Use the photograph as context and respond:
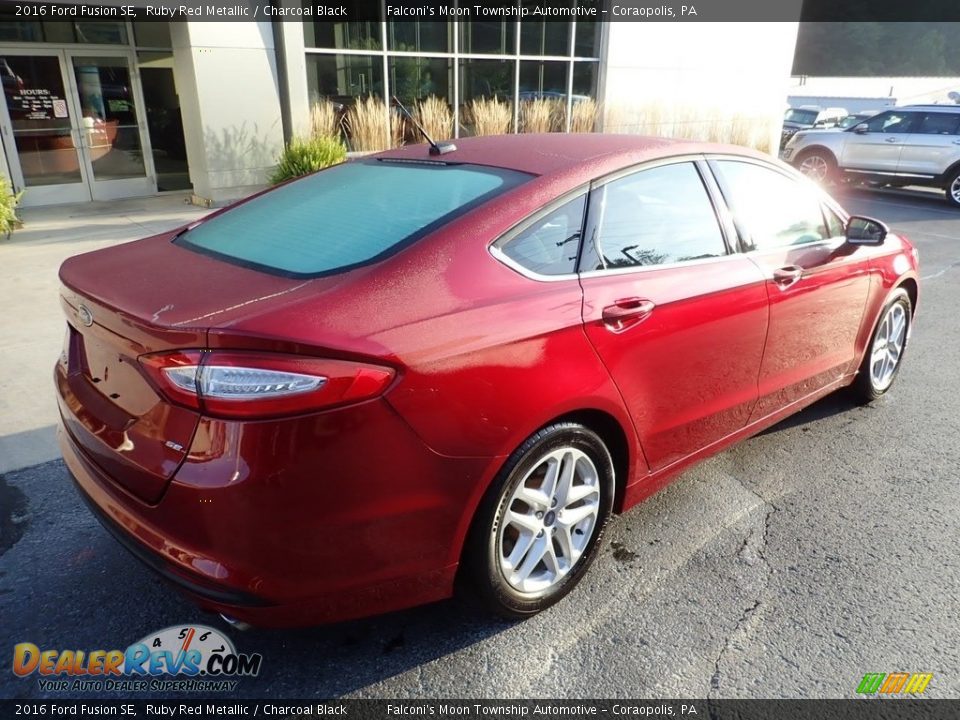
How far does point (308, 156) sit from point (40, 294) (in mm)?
4199

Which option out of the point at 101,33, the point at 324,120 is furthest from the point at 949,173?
the point at 101,33

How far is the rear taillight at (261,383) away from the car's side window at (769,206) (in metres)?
2.11

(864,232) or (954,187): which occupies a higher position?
(864,232)

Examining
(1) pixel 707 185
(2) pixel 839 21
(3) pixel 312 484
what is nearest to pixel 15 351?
(3) pixel 312 484

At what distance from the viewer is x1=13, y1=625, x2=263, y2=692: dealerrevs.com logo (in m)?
2.31

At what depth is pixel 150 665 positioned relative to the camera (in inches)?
94.0

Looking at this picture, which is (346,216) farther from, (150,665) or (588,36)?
(588,36)

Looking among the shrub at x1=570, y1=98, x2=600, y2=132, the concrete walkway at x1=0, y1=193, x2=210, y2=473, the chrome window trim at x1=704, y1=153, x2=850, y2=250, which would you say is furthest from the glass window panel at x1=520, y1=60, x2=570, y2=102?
the chrome window trim at x1=704, y1=153, x2=850, y2=250

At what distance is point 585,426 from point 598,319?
392mm

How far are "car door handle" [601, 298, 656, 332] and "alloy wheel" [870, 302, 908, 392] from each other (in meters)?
2.34

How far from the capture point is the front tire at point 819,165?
15336 mm

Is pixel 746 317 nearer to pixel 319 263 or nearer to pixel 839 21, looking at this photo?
pixel 319 263

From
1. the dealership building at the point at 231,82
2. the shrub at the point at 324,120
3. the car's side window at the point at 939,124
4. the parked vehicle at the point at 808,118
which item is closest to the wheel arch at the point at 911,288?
the shrub at the point at 324,120

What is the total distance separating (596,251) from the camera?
103 inches
